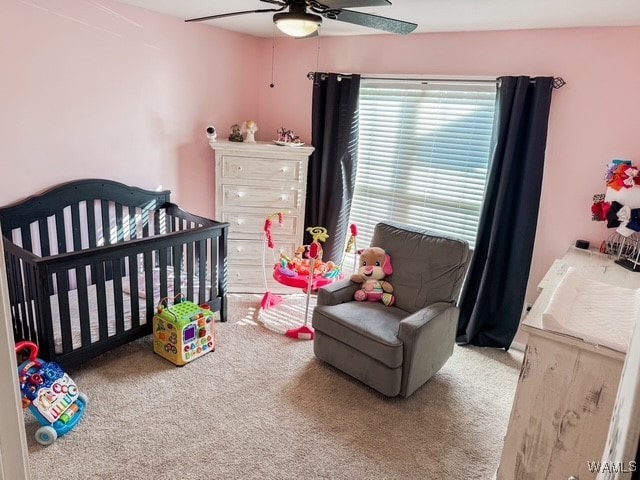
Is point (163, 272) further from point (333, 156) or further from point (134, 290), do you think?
point (333, 156)

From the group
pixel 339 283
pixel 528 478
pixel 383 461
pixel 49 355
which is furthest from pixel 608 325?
pixel 49 355

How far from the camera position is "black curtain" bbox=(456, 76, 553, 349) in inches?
111

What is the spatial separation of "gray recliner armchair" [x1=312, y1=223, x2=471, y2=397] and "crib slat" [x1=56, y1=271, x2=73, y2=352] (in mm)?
1399

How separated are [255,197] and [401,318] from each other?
1.65 meters

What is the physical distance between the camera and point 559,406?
1.63 m

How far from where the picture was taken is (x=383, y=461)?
210 cm

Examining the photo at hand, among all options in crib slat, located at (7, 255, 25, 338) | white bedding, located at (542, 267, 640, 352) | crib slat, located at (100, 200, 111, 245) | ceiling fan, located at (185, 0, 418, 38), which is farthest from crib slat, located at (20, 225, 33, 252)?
white bedding, located at (542, 267, 640, 352)

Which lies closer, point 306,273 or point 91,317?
point 91,317

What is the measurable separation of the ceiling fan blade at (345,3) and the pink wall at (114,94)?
1.92 metres

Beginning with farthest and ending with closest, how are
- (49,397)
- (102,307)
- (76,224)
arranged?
(76,224)
(102,307)
(49,397)

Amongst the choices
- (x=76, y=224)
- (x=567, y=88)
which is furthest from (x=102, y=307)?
(x=567, y=88)

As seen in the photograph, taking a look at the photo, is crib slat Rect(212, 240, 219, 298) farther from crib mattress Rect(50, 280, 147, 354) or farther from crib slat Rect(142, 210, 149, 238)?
crib slat Rect(142, 210, 149, 238)

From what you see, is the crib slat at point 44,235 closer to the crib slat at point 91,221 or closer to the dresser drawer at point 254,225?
the crib slat at point 91,221

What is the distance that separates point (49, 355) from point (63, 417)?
15.4 inches
